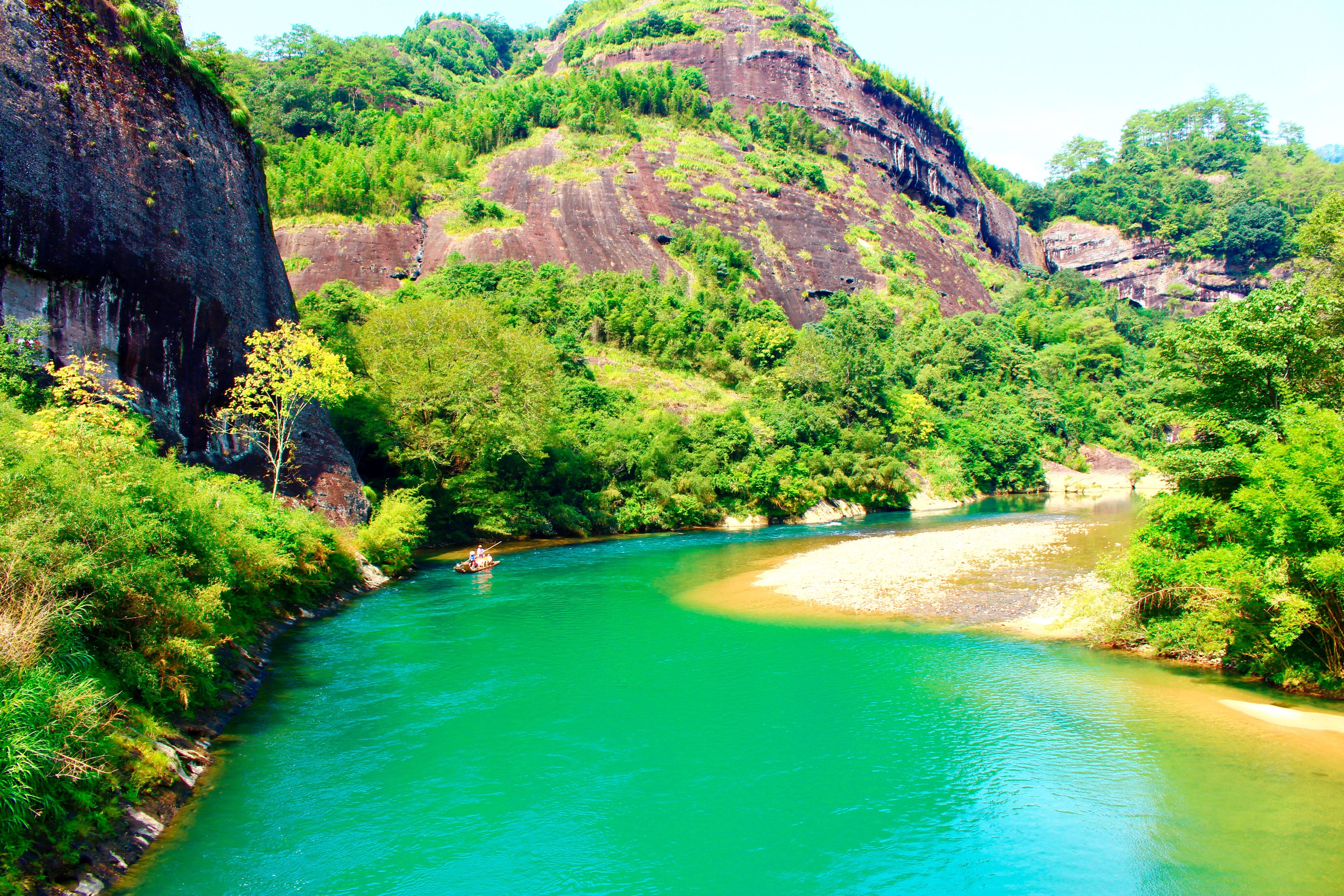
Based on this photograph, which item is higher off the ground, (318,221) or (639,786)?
(318,221)

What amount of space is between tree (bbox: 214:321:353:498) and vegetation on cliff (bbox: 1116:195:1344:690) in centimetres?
2455

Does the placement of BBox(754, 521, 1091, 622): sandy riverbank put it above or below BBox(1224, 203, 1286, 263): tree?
below

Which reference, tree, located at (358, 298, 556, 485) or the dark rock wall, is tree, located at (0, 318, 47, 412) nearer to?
tree, located at (358, 298, 556, 485)

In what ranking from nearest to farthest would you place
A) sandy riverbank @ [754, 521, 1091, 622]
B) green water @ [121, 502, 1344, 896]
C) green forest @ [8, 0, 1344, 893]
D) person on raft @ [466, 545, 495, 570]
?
green water @ [121, 502, 1344, 896] → green forest @ [8, 0, 1344, 893] → sandy riverbank @ [754, 521, 1091, 622] → person on raft @ [466, 545, 495, 570]

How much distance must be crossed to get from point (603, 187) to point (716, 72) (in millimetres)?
42301

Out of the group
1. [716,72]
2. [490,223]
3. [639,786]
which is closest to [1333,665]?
[639,786]

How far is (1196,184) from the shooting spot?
385ft

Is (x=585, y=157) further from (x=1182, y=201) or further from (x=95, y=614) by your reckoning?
(x=1182, y=201)

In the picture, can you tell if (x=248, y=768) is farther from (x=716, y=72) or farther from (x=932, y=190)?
(x=932, y=190)

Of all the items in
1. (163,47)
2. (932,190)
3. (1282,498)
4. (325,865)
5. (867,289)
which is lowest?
(325,865)

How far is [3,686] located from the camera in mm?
8242

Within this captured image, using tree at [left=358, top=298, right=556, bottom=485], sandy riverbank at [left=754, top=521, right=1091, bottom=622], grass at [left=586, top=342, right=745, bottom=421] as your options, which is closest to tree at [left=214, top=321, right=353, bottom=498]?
tree at [left=358, top=298, right=556, bottom=485]

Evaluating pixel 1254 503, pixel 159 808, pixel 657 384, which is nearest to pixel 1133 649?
pixel 1254 503

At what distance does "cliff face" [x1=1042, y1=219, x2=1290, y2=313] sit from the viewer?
4161 inches
